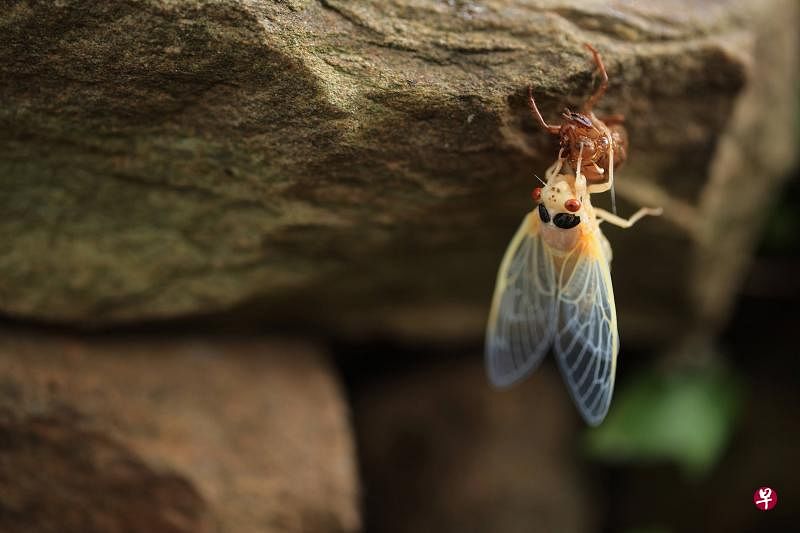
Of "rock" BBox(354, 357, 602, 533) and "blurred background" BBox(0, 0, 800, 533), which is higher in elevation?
"blurred background" BBox(0, 0, 800, 533)

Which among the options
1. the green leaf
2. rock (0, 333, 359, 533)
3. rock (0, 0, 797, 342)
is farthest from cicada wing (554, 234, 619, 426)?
rock (0, 333, 359, 533)

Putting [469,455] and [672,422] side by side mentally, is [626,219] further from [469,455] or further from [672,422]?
[469,455]

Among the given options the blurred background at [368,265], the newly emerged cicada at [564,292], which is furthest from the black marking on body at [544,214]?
the blurred background at [368,265]

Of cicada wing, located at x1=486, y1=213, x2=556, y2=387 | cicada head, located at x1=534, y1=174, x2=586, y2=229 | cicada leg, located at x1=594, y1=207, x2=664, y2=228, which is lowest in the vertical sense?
cicada wing, located at x1=486, y1=213, x2=556, y2=387

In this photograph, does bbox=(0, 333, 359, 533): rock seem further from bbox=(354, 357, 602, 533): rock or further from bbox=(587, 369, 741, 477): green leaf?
bbox=(587, 369, 741, 477): green leaf

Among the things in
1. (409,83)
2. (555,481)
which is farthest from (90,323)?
(555,481)

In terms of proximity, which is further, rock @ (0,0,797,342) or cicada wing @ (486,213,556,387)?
cicada wing @ (486,213,556,387)
